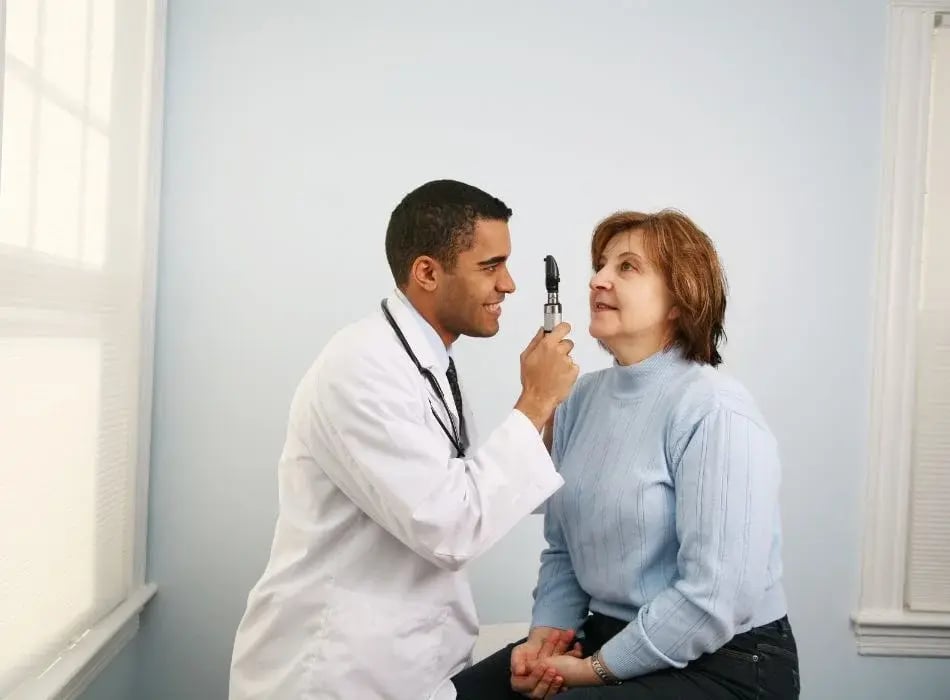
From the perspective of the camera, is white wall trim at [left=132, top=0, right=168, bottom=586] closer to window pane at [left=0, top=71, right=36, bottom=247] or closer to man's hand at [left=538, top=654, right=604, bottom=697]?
window pane at [left=0, top=71, right=36, bottom=247]

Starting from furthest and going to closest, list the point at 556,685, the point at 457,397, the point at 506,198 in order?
the point at 506,198, the point at 457,397, the point at 556,685

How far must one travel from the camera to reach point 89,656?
2037mm

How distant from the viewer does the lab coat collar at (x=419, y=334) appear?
65.5 inches

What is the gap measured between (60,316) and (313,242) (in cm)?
80

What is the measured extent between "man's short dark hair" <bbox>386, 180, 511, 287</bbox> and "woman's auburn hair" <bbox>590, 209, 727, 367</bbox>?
31 centimetres

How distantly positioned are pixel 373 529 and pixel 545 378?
39 centimetres

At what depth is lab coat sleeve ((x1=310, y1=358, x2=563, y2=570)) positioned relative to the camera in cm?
145

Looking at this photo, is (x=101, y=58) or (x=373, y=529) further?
(x=101, y=58)

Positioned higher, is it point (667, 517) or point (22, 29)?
point (22, 29)

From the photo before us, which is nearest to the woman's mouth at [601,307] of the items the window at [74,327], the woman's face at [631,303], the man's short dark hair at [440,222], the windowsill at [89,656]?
the woman's face at [631,303]

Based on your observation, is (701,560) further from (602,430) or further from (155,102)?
(155,102)

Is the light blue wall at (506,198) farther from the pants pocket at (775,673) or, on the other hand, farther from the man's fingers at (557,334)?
the pants pocket at (775,673)

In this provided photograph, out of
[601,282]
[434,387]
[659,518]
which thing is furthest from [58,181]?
[659,518]

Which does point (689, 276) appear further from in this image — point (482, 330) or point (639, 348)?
point (482, 330)
